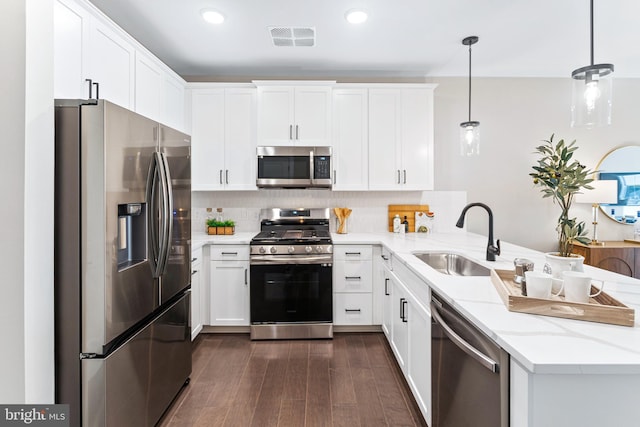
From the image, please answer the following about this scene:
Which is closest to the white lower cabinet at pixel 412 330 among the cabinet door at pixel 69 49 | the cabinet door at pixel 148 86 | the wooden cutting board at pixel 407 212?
the wooden cutting board at pixel 407 212

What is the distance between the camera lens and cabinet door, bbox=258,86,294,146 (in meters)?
3.58

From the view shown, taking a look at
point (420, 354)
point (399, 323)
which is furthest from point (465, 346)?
point (399, 323)

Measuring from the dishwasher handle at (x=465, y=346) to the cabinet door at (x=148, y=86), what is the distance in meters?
2.53

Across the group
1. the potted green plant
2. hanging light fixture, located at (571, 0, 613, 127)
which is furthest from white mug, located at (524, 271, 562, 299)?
the potted green plant

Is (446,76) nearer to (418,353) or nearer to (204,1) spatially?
(204,1)

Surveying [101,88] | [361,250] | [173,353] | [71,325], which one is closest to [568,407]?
[71,325]

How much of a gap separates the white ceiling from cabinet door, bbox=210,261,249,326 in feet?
6.67

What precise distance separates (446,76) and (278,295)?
3.03 m

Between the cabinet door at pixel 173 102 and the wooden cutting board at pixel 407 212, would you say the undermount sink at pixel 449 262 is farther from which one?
the cabinet door at pixel 173 102

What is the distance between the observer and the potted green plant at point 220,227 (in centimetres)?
371

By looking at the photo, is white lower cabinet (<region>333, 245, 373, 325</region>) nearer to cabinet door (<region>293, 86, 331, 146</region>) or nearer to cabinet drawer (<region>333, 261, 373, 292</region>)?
cabinet drawer (<region>333, 261, 373, 292</region>)

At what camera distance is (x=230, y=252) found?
11.0ft

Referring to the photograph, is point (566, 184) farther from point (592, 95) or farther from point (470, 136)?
point (470, 136)

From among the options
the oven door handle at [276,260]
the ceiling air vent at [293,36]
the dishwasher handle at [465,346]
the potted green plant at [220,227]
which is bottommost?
the dishwasher handle at [465,346]
